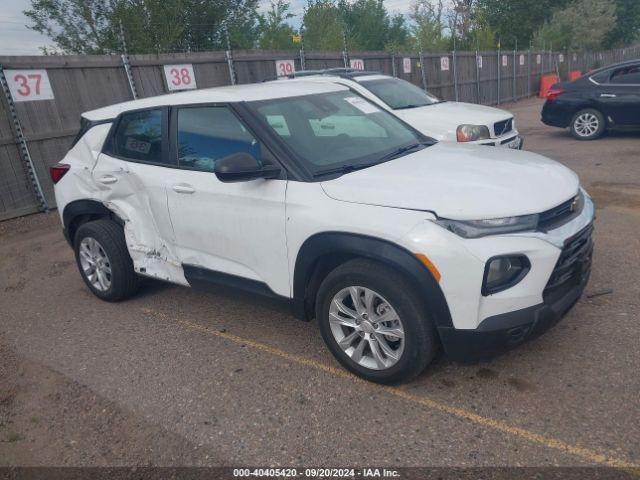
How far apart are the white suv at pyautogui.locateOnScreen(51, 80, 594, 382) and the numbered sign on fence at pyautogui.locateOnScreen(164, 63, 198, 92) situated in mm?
5991

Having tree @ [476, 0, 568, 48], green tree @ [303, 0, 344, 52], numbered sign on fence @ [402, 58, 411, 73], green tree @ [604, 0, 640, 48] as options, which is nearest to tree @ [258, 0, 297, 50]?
green tree @ [303, 0, 344, 52]

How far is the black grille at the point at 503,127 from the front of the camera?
25.7 feet

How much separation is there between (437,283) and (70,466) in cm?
216

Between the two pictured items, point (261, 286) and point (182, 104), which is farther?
point (182, 104)

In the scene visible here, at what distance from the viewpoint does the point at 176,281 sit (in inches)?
161

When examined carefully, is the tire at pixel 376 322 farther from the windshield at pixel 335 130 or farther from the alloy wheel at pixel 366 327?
the windshield at pixel 335 130

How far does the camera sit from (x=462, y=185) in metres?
2.95

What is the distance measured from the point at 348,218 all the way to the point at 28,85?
24.4 feet

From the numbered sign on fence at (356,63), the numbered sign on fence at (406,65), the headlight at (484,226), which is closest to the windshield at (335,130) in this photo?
the headlight at (484,226)

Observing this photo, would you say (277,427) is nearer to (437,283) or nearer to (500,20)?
(437,283)

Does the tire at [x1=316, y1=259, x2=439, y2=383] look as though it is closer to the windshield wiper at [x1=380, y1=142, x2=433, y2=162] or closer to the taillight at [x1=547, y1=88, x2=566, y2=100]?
the windshield wiper at [x1=380, y1=142, x2=433, y2=162]

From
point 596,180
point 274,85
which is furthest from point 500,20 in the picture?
point 274,85

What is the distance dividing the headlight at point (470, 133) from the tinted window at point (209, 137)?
479 centimetres

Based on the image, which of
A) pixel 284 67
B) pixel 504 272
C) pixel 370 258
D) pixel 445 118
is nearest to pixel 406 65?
pixel 284 67
